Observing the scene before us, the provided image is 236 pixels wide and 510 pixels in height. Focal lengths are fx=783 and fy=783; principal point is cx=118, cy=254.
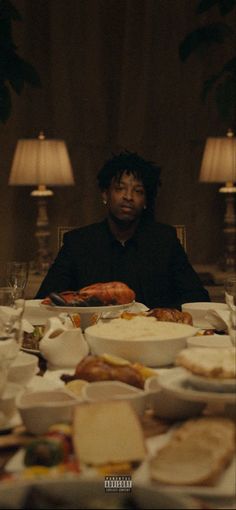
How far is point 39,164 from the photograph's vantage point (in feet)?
14.4

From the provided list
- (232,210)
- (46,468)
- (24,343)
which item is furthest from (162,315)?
(232,210)

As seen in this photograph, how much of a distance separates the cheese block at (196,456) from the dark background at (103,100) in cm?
399

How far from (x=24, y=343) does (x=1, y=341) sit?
0.47 meters

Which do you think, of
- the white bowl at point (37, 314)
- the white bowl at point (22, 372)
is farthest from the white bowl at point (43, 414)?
the white bowl at point (37, 314)

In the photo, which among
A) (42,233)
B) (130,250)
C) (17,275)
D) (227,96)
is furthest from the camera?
(42,233)

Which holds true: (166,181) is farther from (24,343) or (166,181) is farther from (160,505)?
(160,505)

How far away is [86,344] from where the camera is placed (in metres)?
1.60

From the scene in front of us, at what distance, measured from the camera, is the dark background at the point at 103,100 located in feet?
15.9

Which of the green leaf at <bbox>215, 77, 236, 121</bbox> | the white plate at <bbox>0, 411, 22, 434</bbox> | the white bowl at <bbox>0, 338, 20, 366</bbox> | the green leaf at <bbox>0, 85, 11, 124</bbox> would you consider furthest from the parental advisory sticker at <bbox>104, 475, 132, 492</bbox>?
the green leaf at <bbox>0, 85, 11, 124</bbox>

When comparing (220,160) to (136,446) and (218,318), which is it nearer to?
(218,318)

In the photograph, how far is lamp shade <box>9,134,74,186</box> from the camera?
4.39 meters

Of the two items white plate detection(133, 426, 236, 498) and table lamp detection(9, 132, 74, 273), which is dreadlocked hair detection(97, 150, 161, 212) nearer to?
table lamp detection(9, 132, 74, 273)

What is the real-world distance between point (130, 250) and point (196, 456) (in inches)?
103

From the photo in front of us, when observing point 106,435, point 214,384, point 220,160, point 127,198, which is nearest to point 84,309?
point 214,384
